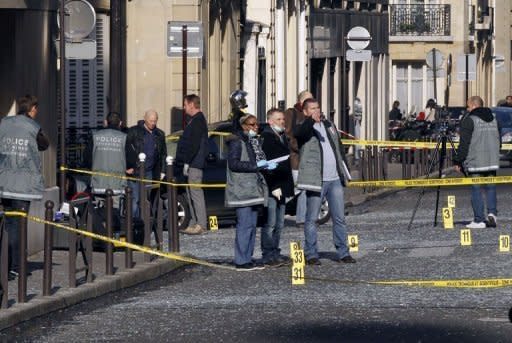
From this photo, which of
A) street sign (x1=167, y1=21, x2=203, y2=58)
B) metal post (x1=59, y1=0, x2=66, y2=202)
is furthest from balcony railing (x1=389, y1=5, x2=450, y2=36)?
metal post (x1=59, y1=0, x2=66, y2=202)

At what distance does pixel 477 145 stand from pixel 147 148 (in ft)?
13.9

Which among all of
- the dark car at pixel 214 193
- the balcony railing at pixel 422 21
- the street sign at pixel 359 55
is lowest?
the dark car at pixel 214 193

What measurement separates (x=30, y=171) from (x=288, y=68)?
998 inches

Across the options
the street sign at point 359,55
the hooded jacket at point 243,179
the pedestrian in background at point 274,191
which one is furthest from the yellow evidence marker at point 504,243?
the street sign at point 359,55

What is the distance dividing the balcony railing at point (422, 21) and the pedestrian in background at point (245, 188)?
47.9m

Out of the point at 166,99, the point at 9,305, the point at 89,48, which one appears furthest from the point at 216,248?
the point at 166,99

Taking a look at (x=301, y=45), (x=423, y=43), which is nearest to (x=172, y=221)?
(x=301, y=45)

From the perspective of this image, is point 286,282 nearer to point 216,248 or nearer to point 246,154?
point 246,154

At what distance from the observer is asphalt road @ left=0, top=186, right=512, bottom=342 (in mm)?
12492

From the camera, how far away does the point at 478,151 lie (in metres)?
21.8

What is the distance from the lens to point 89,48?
66.6ft

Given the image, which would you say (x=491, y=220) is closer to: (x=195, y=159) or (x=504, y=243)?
(x=504, y=243)

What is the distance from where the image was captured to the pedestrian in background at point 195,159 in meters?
22.1

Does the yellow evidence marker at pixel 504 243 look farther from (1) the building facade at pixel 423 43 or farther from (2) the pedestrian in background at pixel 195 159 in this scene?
(1) the building facade at pixel 423 43
